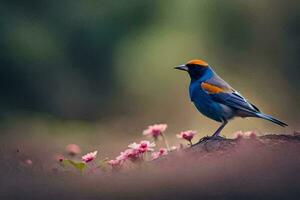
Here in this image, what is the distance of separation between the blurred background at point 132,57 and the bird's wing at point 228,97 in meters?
10.2

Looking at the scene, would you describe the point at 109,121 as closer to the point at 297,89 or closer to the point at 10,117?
the point at 10,117

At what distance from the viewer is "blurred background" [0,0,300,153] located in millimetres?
19141

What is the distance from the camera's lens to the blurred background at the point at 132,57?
62.8 feet

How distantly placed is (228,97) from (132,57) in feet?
43.0

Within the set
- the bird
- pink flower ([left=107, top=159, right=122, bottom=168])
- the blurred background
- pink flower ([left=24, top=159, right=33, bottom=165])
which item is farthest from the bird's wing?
the blurred background

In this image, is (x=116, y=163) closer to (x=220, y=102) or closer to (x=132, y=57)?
(x=220, y=102)

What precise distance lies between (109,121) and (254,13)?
4938 millimetres

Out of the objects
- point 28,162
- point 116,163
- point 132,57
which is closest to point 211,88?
point 116,163

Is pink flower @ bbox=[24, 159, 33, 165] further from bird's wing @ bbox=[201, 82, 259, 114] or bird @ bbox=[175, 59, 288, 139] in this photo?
bird's wing @ bbox=[201, 82, 259, 114]

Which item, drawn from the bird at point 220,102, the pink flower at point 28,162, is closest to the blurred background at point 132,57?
the bird at point 220,102

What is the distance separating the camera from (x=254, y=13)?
72.3 feet

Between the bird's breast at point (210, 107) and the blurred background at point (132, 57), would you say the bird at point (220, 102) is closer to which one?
the bird's breast at point (210, 107)

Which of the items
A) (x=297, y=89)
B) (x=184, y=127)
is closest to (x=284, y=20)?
(x=297, y=89)

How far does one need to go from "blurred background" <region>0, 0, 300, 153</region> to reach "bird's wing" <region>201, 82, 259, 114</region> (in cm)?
1016
